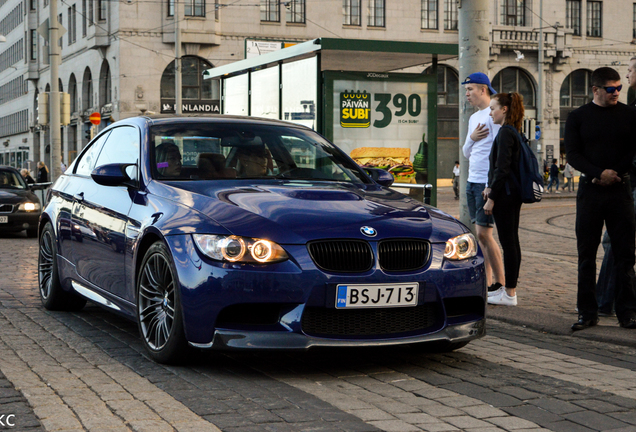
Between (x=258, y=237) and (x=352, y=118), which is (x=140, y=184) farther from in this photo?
(x=352, y=118)

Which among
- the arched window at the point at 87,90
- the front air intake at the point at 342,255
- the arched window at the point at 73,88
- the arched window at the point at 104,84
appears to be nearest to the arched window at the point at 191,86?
the arched window at the point at 104,84

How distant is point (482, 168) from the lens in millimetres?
7852

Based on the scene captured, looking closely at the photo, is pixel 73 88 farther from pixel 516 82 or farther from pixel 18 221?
pixel 18 221

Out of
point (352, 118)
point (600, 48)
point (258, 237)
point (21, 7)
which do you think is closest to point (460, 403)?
point (258, 237)

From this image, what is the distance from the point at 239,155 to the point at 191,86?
130ft

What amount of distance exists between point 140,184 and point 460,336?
2232mm

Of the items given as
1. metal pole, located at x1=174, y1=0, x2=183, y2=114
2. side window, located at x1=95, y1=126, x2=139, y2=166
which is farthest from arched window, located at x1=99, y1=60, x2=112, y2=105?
side window, located at x1=95, y1=126, x2=139, y2=166

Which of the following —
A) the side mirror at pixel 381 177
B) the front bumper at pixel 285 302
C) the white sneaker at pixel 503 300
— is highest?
the side mirror at pixel 381 177

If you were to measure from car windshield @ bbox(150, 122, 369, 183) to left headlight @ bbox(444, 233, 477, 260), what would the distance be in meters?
1.19

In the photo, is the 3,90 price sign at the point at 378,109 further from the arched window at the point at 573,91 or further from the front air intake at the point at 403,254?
the arched window at the point at 573,91

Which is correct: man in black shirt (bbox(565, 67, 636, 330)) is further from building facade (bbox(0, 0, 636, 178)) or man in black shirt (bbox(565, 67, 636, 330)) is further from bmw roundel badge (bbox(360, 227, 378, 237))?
building facade (bbox(0, 0, 636, 178))

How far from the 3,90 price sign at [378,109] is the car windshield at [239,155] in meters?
6.59

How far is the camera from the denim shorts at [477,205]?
7648 millimetres

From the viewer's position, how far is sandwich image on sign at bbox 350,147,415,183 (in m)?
13.2
